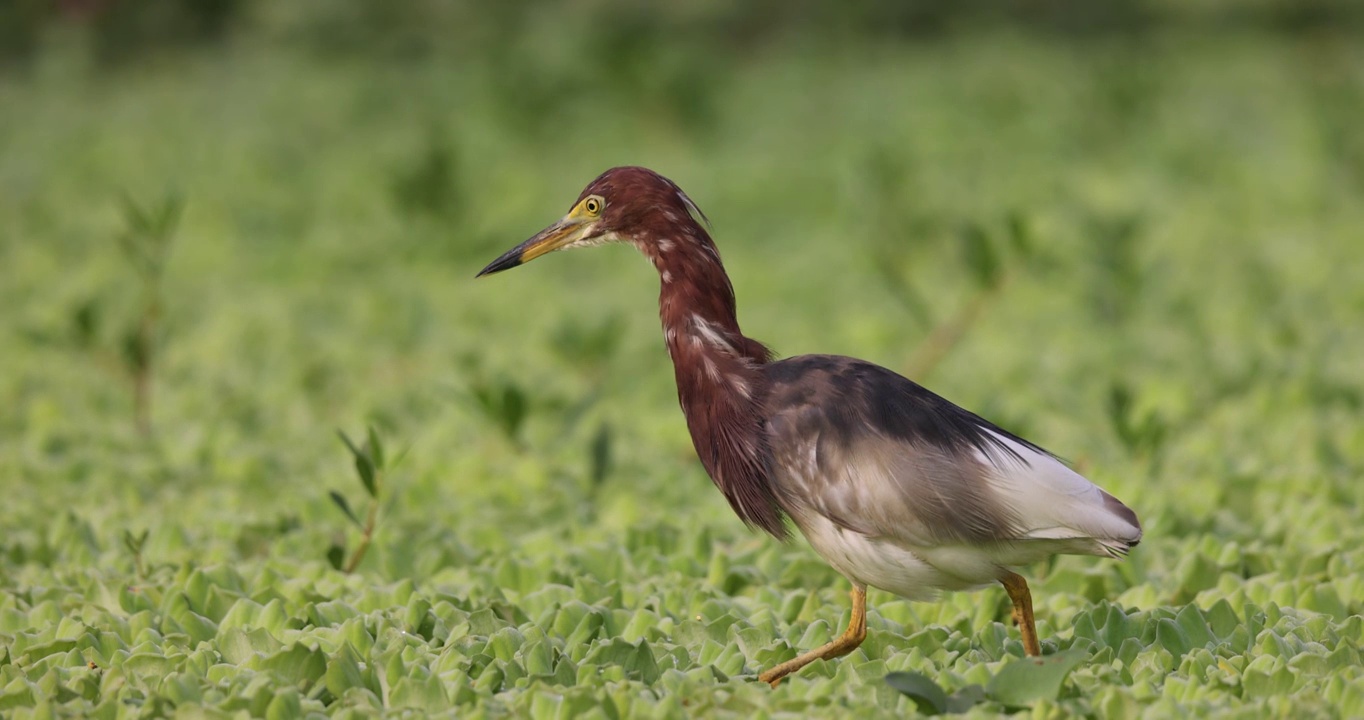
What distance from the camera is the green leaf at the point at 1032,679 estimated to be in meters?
3.30

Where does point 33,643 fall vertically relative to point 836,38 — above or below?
below

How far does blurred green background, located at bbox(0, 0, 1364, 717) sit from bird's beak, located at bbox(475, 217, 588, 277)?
868 millimetres

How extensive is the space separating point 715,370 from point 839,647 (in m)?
0.70

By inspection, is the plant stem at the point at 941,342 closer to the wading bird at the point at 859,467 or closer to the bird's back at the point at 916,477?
the wading bird at the point at 859,467

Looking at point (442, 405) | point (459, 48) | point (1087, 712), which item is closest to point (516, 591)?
point (1087, 712)

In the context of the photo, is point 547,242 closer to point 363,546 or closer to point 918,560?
point 363,546

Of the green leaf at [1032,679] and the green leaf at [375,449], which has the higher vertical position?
the green leaf at [375,449]

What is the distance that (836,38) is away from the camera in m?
13.9

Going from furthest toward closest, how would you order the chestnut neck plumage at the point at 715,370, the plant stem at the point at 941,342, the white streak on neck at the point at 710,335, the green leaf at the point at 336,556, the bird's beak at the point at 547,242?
the plant stem at the point at 941,342 → the green leaf at the point at 336,556 → the bird's beak at the point at 547,242 → the white streak on neck at the point at 710,335 → the chestnut neck plumage at the point at 715,370

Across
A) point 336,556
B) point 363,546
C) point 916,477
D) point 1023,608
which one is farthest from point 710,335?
point 336,556

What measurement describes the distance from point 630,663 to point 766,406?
2.17 ft

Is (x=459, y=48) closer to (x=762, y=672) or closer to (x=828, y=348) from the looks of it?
(x=828, y=348)

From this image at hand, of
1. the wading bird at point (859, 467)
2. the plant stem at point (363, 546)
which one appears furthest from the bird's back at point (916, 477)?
the plant stem at point (363, 546)

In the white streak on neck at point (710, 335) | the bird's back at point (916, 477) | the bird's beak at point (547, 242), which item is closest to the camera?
the bird's back at point (916, 477)
